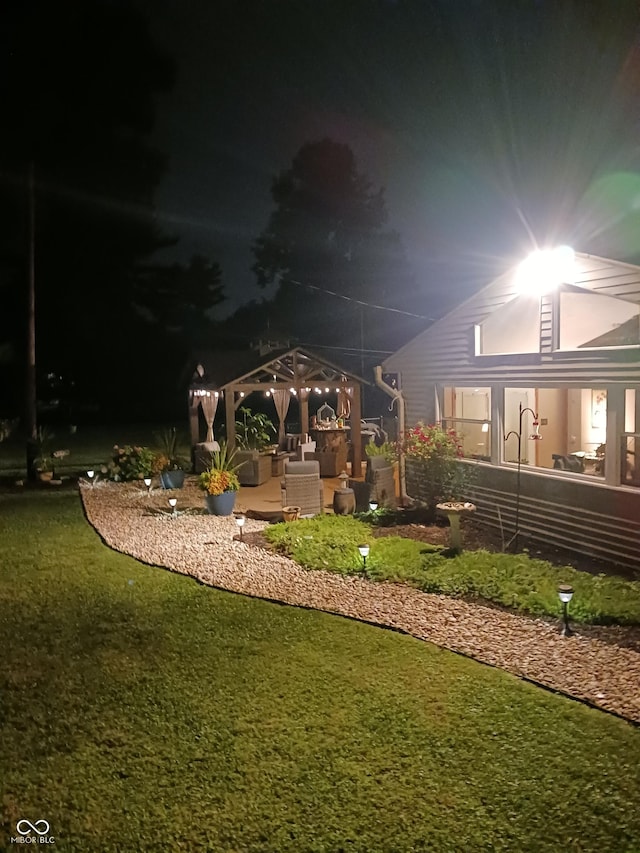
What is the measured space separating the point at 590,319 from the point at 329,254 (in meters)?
27.3

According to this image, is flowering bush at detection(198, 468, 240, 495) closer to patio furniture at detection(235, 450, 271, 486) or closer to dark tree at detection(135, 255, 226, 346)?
patio furniture at detection(235, 450, 271, 486)

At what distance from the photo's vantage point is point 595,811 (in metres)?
3.47

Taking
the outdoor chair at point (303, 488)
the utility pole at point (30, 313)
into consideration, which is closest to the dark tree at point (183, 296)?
the utility pole at point (30, 313)

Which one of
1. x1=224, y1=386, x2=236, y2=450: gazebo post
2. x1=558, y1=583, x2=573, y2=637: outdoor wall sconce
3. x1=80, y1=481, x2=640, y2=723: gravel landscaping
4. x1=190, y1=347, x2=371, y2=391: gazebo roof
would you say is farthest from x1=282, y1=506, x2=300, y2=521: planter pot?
x1=190, y1=347, x2=371, y2=391: gazebo roof

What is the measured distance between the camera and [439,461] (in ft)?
32.5

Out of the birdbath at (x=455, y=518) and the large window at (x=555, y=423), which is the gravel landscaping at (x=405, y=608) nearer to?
the birdbath at (x=455, y=518)

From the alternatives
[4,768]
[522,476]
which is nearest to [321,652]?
[4,768]

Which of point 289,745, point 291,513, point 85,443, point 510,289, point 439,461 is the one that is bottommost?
point 289,745

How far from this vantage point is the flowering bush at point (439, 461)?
9.82 m

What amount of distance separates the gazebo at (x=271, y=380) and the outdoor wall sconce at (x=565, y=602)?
866 centimetres

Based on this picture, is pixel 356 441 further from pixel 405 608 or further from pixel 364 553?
pixel 405 608

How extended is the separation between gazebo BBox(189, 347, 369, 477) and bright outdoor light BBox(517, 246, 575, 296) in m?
6.55

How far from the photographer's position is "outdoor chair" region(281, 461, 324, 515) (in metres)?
10.7

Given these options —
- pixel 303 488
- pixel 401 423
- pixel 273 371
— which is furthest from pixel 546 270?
pixel 273 371
